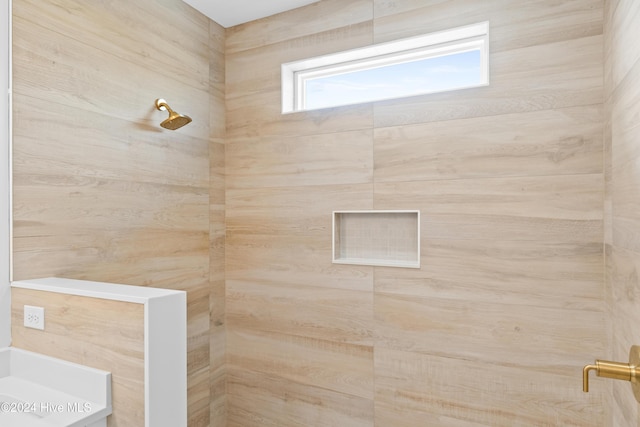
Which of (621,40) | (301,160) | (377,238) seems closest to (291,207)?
(301,160)

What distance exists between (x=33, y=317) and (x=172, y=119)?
94 centimetres

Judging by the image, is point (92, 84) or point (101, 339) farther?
point (92, 84)

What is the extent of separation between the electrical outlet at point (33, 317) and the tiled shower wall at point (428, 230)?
1041 mm

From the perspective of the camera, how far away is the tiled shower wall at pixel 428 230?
155cm

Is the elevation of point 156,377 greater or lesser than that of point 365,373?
greater

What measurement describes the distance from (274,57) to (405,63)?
2.33 feet

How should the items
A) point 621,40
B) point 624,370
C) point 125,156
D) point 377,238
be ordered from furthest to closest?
point 377,238
point 125,156
point 621,40
point 624,370

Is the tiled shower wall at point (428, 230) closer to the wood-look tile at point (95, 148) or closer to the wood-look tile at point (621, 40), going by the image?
the wood-look tile at point (621, 40)

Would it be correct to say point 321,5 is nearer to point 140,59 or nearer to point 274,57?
point 274,57

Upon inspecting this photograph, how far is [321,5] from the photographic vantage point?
2.07 meters

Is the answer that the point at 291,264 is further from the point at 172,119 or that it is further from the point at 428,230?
the point at 172,119

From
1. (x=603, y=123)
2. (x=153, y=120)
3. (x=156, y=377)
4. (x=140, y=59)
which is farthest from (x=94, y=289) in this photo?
(x=603, y=123)

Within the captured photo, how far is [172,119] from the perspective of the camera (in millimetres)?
1784

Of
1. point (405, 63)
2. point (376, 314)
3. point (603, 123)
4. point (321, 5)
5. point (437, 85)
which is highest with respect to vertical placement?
point (321, 5)
